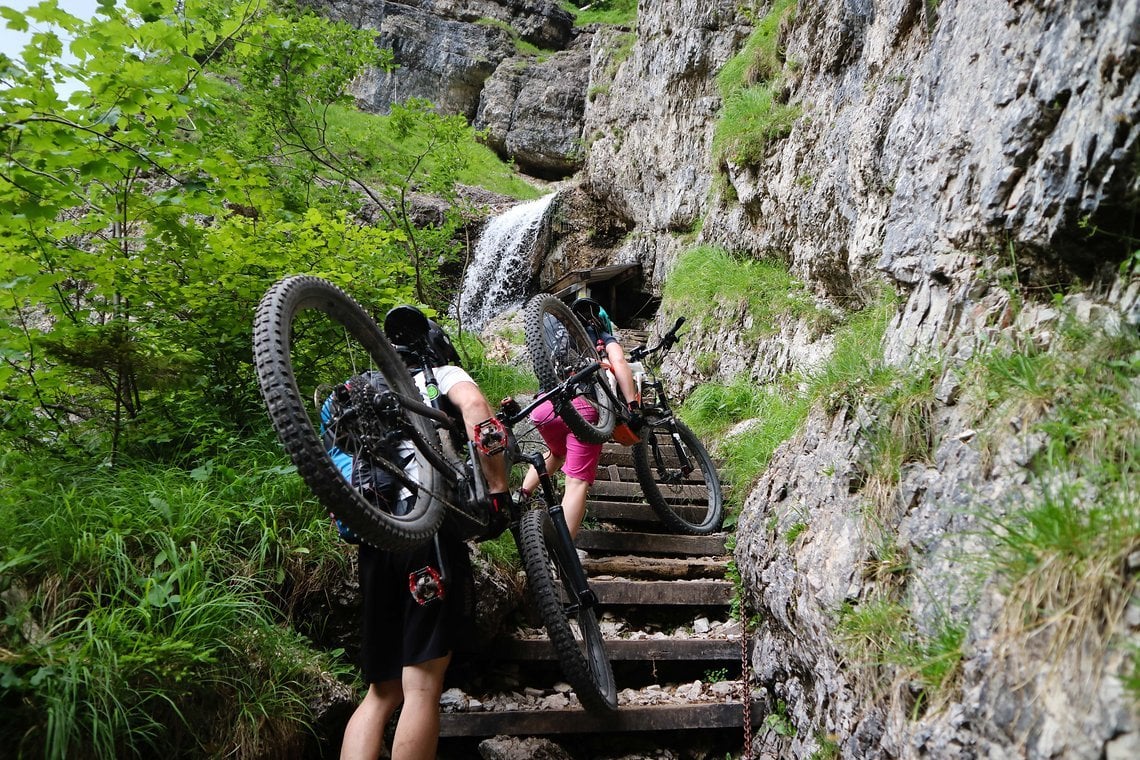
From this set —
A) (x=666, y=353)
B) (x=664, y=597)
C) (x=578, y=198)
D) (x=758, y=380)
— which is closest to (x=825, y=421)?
(x=664, y=597)

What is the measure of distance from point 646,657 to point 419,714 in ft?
5.51

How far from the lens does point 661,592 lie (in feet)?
12.8

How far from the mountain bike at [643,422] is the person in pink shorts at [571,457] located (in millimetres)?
130

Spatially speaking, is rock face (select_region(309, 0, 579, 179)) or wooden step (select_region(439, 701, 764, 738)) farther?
rock face (select_region(309, 0, 579, 179))

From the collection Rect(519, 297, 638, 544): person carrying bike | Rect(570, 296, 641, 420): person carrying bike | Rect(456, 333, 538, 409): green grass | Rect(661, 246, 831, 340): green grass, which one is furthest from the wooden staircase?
Rect(661, 246, 831, 340): green grass

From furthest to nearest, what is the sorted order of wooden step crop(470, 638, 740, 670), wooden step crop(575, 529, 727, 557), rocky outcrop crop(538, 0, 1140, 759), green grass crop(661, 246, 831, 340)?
green grass crop(661, 246, 831, 340)
wooden step crop(575, 529, 727, 557)
wooden step crop(470, 638, 740, 670)
rocky outcrop crop(538, 0, 1140, 759)

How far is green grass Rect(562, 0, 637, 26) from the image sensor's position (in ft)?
64.2

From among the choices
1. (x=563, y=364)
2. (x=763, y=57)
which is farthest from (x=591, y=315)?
(x=763, y=57)

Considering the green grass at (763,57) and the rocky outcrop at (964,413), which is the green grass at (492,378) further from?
the green grass at (763,57)

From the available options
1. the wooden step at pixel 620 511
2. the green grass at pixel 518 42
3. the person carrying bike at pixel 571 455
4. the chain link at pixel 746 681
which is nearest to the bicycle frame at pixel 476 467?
the person carrying bike at pixel 571 455

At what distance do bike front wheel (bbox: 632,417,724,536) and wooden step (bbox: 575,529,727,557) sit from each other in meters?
0.10

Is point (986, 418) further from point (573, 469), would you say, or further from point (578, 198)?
point (578, 198)

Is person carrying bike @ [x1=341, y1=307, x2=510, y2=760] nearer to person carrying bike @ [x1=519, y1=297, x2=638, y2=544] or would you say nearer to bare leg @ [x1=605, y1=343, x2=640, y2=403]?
person carrying bike @ [x1=519, y1=297, x2=638, y2=544]

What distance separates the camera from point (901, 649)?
187cm
